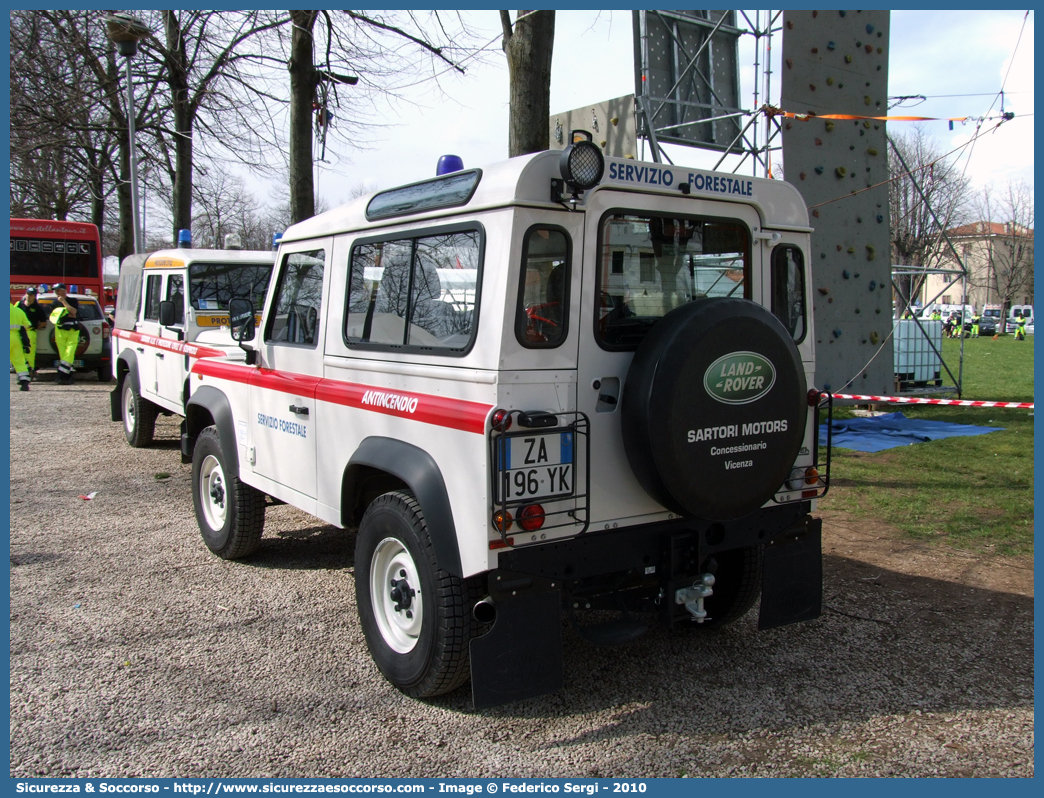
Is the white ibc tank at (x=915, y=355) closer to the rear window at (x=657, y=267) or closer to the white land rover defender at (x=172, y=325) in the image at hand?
the white land rover defender at (x=172, y=325)

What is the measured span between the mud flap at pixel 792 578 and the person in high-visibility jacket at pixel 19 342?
47.9ft

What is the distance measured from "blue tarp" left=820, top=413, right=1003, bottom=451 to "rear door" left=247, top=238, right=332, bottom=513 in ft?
22.1

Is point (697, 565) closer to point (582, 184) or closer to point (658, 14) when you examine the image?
point (582, 184)

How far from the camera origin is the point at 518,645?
10.9 ft

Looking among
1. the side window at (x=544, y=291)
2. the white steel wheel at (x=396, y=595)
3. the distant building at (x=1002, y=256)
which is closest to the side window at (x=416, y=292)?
the side window at (x=544, y=291)

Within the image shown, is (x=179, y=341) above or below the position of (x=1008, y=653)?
above

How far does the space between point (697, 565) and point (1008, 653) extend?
1.84 m

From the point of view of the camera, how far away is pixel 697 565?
3.78 metres

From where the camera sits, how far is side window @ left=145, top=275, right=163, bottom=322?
9.33 metres

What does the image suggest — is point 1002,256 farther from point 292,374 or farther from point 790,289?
point 292,374

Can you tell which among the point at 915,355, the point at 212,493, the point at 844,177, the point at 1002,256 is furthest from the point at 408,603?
the point at 1002,256

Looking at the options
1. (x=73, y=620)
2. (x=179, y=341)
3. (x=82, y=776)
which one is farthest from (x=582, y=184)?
(x=179, y=341)

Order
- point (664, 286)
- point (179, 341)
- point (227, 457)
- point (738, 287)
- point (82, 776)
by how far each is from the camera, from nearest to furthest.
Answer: point (82, 776)
point (664, 286)
point (738, 287)
point (227, 457)
point (179, 341)

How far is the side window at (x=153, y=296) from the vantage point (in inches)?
367
